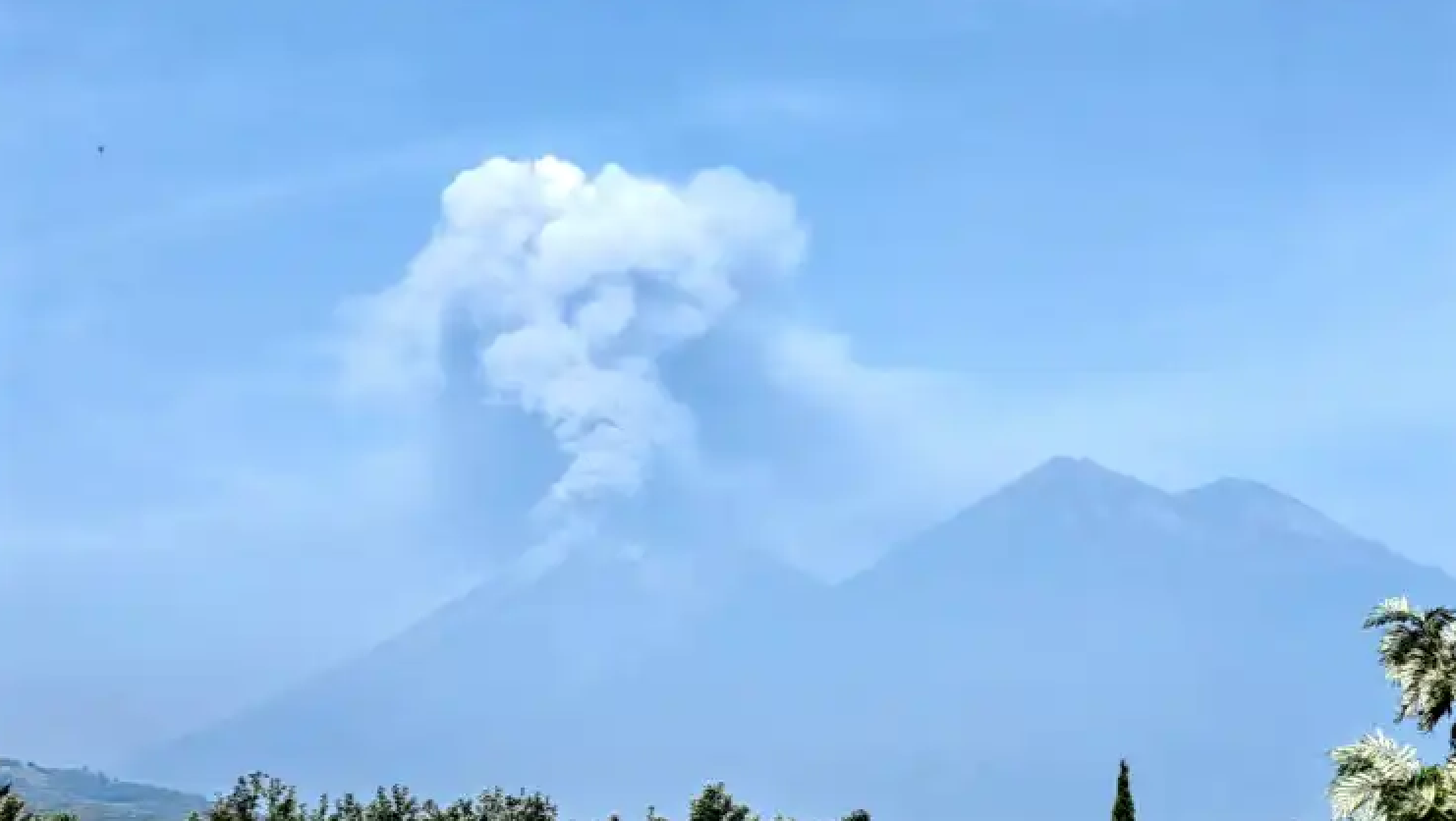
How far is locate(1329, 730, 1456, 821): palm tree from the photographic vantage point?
14.0 metres

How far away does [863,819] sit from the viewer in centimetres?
7550

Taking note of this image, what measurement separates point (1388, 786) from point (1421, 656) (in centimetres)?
170

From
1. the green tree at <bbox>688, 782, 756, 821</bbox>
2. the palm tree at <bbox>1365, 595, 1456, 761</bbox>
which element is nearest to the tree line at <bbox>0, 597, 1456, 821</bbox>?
the palm tree at <bbox>1365, 595, 1456, 761</bbox>

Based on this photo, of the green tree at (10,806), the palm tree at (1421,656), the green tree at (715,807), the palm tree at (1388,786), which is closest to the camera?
the palm tree at (1388,786)

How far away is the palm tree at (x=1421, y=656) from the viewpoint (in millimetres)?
15180

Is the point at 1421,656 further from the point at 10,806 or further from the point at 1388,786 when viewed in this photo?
the point at 10,806

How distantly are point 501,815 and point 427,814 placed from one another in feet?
11.1

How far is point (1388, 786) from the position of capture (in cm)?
1424

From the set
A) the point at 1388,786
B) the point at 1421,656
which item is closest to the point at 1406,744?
the point at 1388,786

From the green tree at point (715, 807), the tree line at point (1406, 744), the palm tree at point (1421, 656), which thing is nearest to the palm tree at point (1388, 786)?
the tree line at point (1406, 744)

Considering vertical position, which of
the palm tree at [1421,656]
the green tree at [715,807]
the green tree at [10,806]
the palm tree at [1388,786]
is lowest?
the palm tree at [1388,786]

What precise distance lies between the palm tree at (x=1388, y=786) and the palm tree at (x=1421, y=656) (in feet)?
2.87

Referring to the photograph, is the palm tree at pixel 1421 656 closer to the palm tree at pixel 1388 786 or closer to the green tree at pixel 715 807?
the palm tree at pixel 1388 786

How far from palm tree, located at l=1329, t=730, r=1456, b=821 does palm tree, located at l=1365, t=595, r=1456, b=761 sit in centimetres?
87
